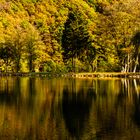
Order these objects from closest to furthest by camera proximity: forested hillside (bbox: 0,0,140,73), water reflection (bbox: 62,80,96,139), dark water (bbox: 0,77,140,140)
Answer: dark water (bbox: 0,77,140,140), water reflection (bbox: 62,80,96,139), forested hillside (bbox: 0,0,140,73)

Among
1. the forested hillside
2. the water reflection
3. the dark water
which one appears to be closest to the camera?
the dark water

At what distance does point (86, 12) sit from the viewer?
124062 millimetres

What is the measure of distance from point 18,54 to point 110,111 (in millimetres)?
61025

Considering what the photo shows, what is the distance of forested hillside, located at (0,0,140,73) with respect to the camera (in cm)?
8019

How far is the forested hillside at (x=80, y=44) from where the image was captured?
80.2 m

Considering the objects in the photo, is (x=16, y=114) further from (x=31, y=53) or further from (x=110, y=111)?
(x=31, y=53)

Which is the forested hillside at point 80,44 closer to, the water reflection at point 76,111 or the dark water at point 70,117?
the water reflection at point 76,111

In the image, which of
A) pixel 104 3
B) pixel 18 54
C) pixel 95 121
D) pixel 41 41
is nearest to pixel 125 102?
pixel 95 121

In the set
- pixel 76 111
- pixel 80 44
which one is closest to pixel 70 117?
pixel 76 111

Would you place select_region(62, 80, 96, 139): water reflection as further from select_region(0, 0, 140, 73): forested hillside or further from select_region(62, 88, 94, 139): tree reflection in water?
select_region(0, 0, 140, 73): forested hillside

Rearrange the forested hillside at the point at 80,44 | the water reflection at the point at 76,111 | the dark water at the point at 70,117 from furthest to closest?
the forested hillside at the point at 80,44, the water reflection at the point at 76,111, the dark water at the point at 70,117

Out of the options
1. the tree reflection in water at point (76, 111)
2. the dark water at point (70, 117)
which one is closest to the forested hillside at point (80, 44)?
the tree reflection in water at point (76, 111)

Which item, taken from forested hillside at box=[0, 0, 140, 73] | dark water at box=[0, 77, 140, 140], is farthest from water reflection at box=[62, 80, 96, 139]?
forested hillside at box=[0, 0, 140, 73]

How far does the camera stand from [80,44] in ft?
279
